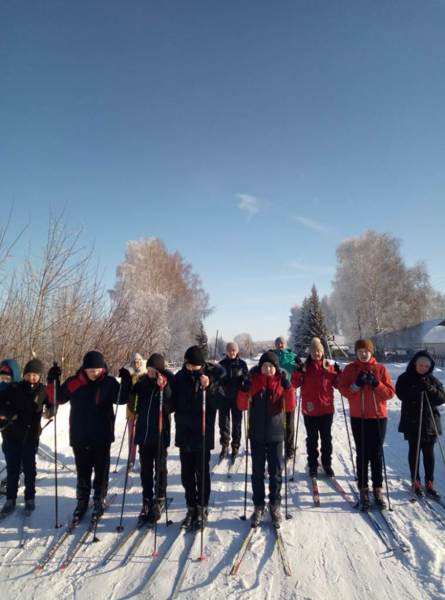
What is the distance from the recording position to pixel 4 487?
4.72m

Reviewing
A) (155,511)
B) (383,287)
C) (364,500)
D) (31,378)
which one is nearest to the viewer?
(155,511)

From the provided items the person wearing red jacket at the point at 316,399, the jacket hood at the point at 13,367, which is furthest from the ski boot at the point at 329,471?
the jacket hood at the point at 13,367

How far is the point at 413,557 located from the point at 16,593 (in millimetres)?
3454

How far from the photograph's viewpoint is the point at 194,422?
390 centimetres

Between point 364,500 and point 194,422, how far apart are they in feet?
7.27

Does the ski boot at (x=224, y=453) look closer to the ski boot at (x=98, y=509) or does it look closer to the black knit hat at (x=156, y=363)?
the ski boot at (x=98, y=509)

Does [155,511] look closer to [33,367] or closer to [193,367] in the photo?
[193,367]

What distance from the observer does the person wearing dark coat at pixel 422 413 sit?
175 inches

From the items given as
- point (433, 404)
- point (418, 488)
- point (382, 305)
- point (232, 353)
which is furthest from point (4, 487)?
point (382, 305)

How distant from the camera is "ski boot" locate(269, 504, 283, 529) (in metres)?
3.66

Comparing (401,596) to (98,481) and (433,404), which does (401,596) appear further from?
(98,481)

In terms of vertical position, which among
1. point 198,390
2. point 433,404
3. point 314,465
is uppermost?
point 198,390

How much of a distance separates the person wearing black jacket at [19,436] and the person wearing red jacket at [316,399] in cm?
346

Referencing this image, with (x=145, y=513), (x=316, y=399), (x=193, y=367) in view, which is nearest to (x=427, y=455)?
(x=316, y=399)
